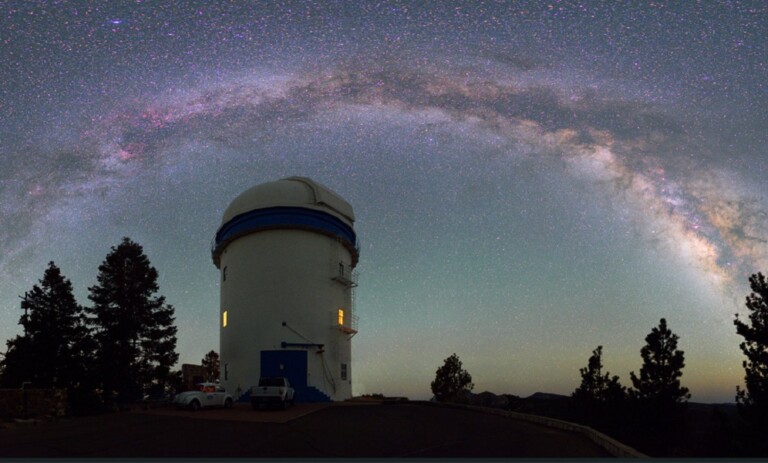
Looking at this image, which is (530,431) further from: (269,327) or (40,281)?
(40,281)

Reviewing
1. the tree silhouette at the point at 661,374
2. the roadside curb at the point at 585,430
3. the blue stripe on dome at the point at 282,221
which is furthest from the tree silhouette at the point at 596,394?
the blue stripe on dome at the point at 282,221

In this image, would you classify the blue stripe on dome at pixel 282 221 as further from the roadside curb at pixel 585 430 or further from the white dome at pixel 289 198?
the roadside curb at pixel 585 430

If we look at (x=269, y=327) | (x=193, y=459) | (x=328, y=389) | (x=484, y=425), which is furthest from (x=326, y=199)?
(x=193, y=459)

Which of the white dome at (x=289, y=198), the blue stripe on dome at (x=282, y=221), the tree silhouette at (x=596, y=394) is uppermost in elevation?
the white dome at (x=289, y=198)

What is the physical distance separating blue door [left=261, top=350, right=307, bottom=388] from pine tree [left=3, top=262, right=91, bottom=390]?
9544mm

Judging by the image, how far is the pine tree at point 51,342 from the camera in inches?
1110

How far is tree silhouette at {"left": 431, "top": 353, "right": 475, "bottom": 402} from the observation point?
1928 inches

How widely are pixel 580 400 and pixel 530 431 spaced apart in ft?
73.1

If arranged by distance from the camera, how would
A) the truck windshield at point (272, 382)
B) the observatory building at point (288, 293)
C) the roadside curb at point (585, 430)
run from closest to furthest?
the roadside curb at point (585, 430)
the truck windshield at point (272, 382)
the observatory building at point (288, 293)

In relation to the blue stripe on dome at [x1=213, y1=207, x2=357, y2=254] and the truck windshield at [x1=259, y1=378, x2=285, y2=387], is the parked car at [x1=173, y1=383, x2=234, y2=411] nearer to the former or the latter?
the truck windshield at [x1=259, y1=378, x2=285, y2=387]

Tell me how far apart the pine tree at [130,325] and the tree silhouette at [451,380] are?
24.9 meters

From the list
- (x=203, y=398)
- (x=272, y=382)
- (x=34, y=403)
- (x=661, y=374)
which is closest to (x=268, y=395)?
(x=272, y=382)

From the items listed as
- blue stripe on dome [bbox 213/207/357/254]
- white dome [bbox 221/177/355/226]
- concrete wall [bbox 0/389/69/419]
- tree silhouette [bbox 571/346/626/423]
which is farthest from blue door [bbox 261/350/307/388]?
tree silhouette [bbox 571/346/626/423]

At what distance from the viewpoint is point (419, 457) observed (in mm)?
11703
